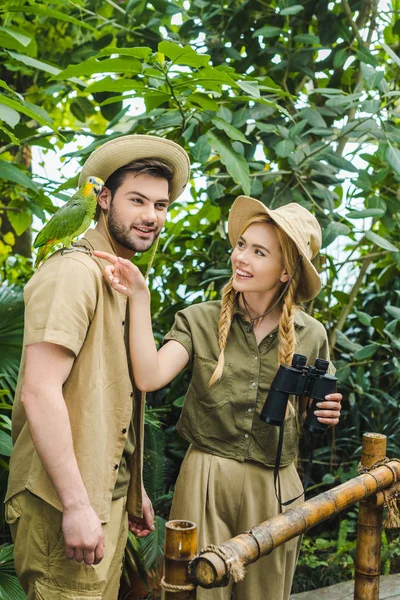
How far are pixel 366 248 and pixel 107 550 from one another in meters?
3.28

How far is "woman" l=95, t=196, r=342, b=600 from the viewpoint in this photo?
6.57 feet

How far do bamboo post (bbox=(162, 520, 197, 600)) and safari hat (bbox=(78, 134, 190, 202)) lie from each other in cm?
89

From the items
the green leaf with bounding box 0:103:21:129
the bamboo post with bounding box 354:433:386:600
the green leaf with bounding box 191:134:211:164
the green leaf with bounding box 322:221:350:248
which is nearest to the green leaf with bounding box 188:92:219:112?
the green leaf with bounding box 191:134:211:164

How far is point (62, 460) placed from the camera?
1.50m

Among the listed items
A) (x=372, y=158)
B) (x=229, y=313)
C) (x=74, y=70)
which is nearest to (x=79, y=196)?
(x=74, y=70)

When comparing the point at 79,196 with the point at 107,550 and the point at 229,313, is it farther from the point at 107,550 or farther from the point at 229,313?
the point at 107,550

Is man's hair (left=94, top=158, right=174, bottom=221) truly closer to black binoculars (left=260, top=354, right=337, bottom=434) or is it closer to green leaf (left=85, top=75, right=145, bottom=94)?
green leaf (left=85, top=75, right=145, bottom=94)

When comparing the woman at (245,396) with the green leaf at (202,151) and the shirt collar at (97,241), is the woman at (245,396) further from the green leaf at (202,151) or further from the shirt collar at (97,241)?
the green leaf at (202,151)

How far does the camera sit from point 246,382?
2.05 metres

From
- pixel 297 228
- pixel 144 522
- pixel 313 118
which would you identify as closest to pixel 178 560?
pixel 144 522

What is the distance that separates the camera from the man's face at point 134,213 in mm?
1782

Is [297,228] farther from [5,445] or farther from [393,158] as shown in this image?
[5,445]

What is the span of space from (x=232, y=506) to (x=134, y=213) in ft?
2.86

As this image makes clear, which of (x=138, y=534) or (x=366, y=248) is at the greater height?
(x=366, y=248)
